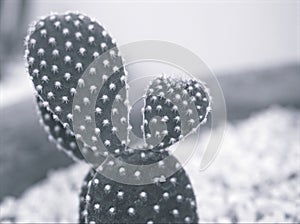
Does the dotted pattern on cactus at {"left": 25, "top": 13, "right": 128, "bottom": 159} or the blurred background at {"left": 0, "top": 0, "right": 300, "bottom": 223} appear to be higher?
the dotted pattern on cactus at {"left": 25, "top": 13, "right": 128, "bottom": 159}

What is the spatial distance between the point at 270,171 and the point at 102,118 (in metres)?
0.77

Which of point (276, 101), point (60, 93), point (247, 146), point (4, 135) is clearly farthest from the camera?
point (276, 101)

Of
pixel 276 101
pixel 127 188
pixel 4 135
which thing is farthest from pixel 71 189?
pixel 276 101

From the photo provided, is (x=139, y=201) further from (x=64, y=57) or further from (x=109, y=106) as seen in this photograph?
(x=64, y=57)

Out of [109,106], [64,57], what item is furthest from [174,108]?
[64,57]

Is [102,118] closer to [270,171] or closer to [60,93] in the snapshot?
[60,93]

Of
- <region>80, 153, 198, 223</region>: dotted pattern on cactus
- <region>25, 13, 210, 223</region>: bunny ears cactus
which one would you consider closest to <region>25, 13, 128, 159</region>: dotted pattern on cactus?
<region>25, 13, 210, 223</region>: bunny ears cactus

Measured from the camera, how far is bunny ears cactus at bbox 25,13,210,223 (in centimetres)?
105

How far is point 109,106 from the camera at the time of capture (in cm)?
108

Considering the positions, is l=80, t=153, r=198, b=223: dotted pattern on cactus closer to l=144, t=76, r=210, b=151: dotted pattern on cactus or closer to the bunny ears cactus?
the bunny ears cactus

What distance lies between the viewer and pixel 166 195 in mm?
1107

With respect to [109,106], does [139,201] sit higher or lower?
lower

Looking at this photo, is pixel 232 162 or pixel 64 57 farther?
pixel 232 162

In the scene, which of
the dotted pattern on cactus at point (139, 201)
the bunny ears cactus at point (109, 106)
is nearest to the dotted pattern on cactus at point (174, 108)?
the bunny ears cactus at point (109, 106)
